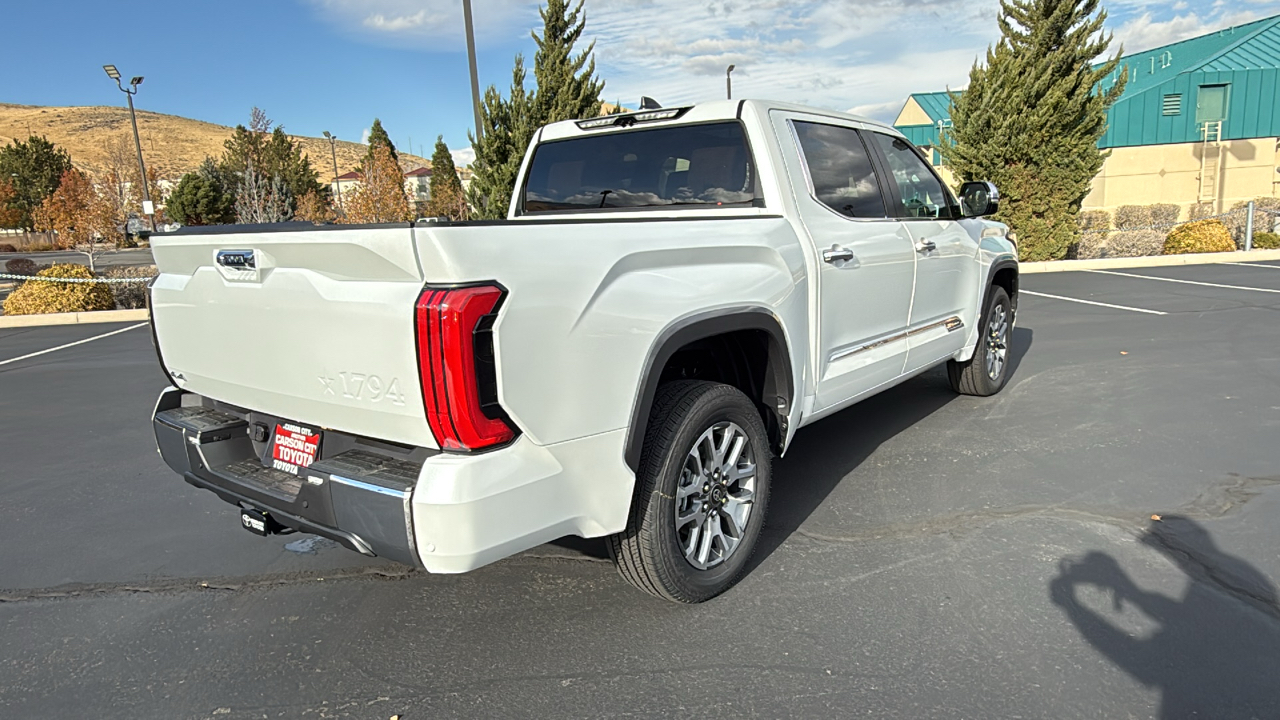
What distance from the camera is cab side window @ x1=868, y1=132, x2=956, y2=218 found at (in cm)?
459

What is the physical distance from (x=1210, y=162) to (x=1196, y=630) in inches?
1407

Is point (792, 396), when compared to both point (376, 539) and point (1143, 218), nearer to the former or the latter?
point (376, 539)

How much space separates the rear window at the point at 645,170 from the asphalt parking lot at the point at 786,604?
163cm

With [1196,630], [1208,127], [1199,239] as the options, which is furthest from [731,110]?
[1208,127]

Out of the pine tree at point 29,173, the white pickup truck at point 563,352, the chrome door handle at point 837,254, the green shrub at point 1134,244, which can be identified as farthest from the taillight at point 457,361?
the pine tree at point 29,173

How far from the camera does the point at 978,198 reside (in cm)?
514

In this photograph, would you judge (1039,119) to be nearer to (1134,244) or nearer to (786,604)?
(1134,244)

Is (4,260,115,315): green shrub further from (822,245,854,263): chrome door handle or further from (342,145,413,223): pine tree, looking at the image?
(822,245,854,263): chrome door handle

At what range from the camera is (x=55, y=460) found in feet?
16.8

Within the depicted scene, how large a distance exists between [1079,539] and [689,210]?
2293 millimetres

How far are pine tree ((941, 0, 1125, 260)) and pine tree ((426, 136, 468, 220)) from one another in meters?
22.7

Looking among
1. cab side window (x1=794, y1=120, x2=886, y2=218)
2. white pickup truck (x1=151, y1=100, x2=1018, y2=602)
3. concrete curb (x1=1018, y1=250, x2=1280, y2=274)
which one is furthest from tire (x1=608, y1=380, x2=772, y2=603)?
concrete curb (x1=1018, y1=250, x2=1280, y2=274)

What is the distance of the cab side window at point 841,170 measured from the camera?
3881 millimetres

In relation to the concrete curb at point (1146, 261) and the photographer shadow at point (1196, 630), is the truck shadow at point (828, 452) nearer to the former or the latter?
the photographer shadow at point (1196, 630)
